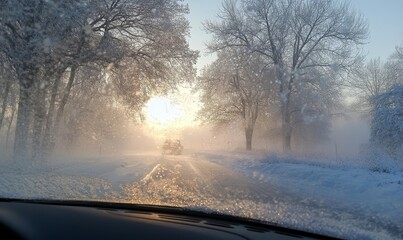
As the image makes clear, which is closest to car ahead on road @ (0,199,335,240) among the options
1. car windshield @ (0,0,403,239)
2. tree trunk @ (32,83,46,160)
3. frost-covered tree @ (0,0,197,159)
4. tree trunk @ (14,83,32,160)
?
car windshield @ (0,0,403,239)

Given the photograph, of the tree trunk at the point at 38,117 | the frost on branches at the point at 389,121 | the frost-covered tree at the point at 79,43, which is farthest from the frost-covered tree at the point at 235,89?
the tree trunk at the point at 38,117

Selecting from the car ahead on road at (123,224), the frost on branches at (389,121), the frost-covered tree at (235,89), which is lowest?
the car ahead on road at (123,224)

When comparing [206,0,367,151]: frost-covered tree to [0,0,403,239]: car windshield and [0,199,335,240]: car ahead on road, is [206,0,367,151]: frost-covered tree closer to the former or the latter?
[0,0,403,239]: car windshield

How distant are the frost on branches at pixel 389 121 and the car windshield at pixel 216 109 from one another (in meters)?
0.10

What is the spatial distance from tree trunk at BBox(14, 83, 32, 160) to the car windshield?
2.4 inches

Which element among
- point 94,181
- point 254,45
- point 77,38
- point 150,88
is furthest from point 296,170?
point 254,45

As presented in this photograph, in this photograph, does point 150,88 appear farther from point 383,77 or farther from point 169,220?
point 383,77

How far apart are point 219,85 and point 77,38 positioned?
22.4 m

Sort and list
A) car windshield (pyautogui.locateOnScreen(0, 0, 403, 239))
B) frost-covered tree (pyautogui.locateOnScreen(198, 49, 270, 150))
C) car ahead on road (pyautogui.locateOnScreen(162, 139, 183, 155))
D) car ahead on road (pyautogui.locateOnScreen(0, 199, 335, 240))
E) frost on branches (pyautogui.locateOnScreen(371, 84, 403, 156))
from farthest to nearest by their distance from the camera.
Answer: car ahead on road (pyautogui.locateOnScreen(162, 139, 183, 155)) → frost-covered tree (pyautogui.locateOnScreen(198, 49, 270, 150)) → frost on branches (pyautogui.locateOnScreen(371, 84, 403, 156)) → car windshield (pyautogui.locateOnScreen(0, 0, 403, 239)) → car ahead on road (pyautogui.locateOnScreen(0, 199, 335, 240))

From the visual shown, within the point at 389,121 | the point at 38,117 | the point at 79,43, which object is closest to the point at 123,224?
the point at 79,43

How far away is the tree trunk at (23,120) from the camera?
20297 millimetres

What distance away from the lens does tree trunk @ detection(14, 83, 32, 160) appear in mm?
20297

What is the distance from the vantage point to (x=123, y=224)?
3.32 m

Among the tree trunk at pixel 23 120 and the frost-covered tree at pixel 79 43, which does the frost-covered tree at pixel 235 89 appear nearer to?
the frost-covered tree at pixel 79 43
